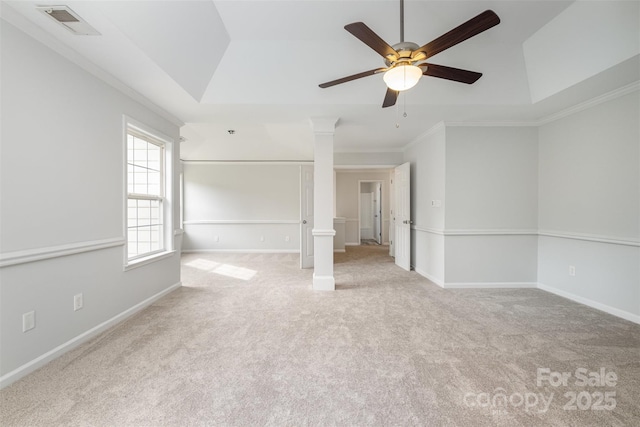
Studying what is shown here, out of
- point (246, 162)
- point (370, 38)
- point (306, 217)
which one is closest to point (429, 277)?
point (306, 217)

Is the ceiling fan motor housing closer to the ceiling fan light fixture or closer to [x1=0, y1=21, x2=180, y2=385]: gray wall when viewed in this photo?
the ceiling fan light fixture

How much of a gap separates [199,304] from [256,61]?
2.87 meters

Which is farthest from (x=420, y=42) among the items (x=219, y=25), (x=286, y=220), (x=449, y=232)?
(x=286, y=220)

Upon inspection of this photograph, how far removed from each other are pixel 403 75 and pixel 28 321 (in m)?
3.12

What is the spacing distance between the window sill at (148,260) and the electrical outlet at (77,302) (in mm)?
537

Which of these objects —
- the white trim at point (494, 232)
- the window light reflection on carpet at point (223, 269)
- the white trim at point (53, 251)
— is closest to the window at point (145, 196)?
the white trim at point (53, 251)

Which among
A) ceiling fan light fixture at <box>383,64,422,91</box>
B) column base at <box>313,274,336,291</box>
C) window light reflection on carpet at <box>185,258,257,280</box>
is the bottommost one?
window light reflection on carpet at <box>185,258,257,280</box>

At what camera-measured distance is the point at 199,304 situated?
10.5 feet

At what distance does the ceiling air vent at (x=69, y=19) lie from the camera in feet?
5.51

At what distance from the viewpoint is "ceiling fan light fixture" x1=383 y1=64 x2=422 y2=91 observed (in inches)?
73.9

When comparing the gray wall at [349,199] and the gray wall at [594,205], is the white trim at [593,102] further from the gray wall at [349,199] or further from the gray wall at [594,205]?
the gray wall at [349,199]

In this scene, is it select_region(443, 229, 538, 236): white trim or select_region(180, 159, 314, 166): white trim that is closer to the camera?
select_region(443, 229, 538, 236): white trim

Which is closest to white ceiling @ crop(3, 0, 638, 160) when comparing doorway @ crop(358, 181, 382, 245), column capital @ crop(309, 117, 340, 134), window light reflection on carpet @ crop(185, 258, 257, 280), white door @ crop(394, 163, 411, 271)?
column capital @ crop(309, 117, 340, 134)

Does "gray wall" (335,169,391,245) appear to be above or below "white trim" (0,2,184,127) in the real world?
below
